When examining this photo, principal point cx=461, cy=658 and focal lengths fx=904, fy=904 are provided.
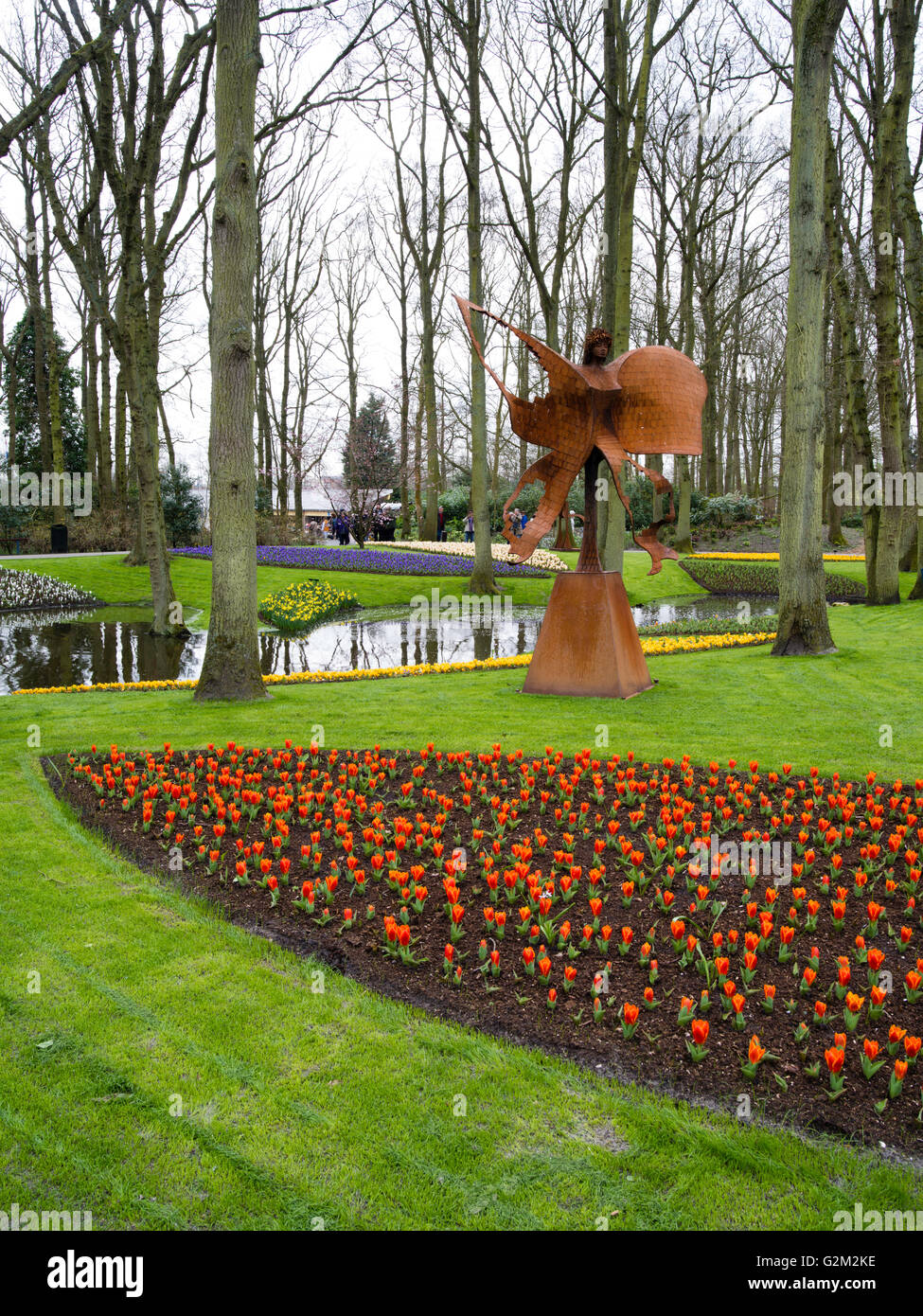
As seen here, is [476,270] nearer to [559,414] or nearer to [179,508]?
[559,414]

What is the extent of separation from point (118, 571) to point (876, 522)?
60.4 feet

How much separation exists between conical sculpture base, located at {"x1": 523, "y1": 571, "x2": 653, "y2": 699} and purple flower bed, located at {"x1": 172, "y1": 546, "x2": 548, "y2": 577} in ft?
51.1

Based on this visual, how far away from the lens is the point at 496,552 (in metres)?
32.2

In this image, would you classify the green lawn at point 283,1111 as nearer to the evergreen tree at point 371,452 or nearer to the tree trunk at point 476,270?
the tree trunk at point 476,270

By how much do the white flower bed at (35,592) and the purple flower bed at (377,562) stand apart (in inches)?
246

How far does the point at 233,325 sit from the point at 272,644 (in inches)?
383

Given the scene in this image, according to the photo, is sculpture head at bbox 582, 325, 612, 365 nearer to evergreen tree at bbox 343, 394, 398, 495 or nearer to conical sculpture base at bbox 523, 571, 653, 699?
conical sculpture base at bbox 523, 571, 653, 699

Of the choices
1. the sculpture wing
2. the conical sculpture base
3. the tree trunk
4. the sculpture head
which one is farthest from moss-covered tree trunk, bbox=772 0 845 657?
the tree trunk

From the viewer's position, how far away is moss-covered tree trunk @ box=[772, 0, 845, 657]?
10.5 meters

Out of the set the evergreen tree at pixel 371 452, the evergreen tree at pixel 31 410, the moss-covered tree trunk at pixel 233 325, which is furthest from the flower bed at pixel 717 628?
the evergreen tree at pixel 31 410

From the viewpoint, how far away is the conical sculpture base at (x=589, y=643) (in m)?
9.35

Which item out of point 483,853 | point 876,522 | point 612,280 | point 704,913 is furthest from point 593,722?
point 876,522

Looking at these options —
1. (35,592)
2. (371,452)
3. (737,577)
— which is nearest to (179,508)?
(35,592)
